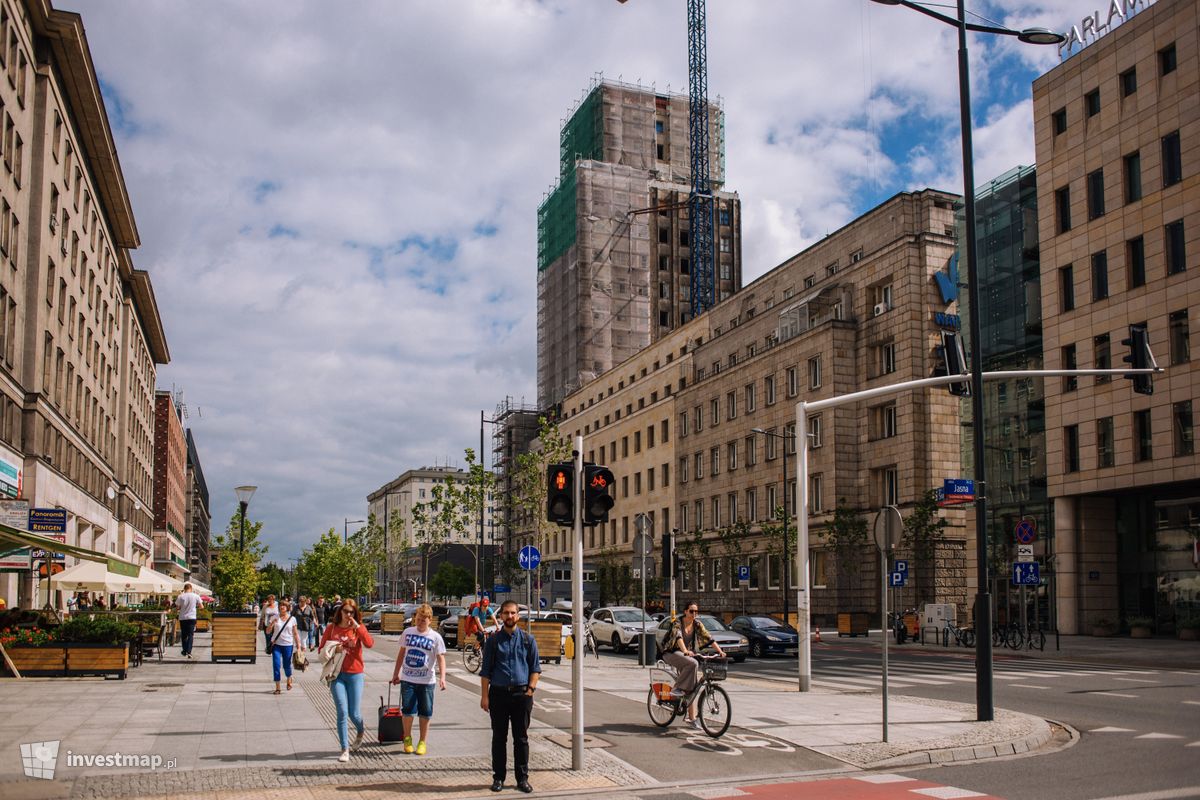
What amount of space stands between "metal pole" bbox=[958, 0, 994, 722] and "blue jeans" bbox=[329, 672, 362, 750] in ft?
26.4

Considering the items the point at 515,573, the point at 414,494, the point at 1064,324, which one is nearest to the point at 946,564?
the point at 1064,324

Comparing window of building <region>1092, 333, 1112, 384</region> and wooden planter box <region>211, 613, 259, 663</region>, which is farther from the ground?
window of building <region>1092, 333, 1112, 384</region>

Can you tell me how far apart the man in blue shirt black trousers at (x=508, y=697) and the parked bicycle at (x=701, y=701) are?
13.0 feet

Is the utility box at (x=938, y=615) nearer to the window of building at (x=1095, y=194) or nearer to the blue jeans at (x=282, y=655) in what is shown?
the window of building at (x=1095, y=194)

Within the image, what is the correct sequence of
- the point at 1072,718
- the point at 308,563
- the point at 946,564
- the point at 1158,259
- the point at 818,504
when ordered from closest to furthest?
the point at 1072,718, the point at 1158,259, the point at 946,564, the point at 818,504, the point at 308,563

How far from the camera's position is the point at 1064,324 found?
45.5m

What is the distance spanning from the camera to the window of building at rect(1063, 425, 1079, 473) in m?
45.3

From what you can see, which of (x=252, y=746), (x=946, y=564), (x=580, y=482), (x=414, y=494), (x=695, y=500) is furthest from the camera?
(x=414, y=494)

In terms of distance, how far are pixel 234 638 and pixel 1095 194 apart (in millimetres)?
35600

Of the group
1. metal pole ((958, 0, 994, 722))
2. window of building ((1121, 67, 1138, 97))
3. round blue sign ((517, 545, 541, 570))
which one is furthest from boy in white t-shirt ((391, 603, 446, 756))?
window of building ((1121, 67, 1138, 97))

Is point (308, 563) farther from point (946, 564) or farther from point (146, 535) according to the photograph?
point (946, 564)

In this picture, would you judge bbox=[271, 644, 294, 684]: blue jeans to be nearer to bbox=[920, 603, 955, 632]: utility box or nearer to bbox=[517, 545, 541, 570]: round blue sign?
bbox=[517, 545, 541, 570]: round blue sign

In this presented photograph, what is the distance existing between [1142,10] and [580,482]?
40.0 m

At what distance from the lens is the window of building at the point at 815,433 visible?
58.3 metres
